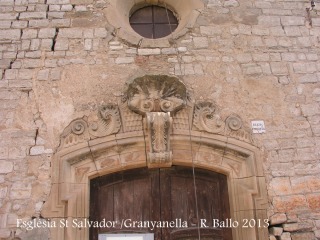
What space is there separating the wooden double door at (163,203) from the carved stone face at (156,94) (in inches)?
27.0

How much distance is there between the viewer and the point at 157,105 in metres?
4.37

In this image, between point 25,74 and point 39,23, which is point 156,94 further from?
point 39,23

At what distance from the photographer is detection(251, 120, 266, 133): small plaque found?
4.43 m

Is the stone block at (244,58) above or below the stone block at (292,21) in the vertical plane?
below

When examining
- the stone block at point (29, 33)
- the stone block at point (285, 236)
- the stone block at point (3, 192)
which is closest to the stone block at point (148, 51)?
the stone block at point (29, 33)

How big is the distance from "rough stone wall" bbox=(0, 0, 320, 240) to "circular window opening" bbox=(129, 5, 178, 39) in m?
0.38

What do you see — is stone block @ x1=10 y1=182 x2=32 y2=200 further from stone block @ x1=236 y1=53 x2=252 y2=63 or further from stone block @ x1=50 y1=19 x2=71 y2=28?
stone block @ x1=236 y1=53 x2=252 y2=63

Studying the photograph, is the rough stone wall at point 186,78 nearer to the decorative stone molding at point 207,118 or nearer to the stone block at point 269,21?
the stone block at point 269,21

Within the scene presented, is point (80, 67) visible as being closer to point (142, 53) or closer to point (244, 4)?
point (142, 53)

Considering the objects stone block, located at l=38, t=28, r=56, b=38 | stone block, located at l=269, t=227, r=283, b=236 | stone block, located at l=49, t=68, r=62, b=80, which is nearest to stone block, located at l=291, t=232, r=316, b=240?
stone block, located at l=269, t=227, r=283, b=236

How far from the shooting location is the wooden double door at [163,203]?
4.18 m

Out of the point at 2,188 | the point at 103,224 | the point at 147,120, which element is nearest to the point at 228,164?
→ the point at 147,120

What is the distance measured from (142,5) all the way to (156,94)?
152 centimetres

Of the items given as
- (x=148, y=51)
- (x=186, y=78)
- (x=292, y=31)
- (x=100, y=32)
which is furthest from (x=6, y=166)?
(x=292, y=31)
